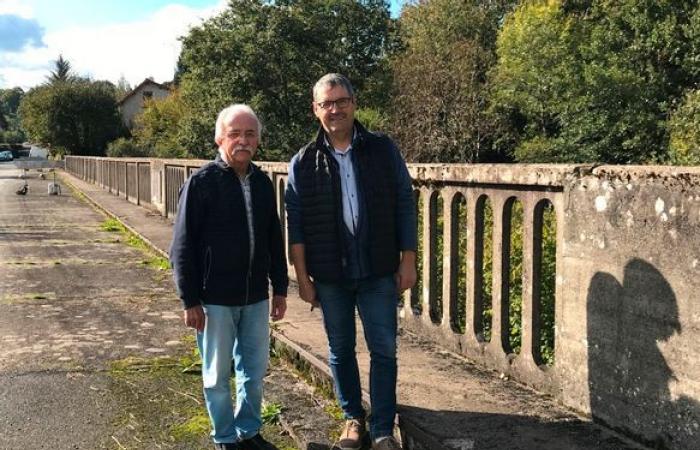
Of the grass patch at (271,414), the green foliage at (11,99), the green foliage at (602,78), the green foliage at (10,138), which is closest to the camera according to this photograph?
the grass patch at (271,414)

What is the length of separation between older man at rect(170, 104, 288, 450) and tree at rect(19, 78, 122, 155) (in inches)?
2443

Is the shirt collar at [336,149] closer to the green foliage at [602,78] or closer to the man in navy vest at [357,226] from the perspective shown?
the man in navy vest at [357,226]

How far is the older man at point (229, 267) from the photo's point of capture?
3.48 meters

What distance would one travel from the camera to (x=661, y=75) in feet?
88.5

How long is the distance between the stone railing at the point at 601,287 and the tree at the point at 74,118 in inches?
2426

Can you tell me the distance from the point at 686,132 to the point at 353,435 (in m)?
22.6

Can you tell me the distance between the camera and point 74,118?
61875 mm

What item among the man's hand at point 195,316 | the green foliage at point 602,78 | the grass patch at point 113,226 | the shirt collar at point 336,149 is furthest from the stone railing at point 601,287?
the green foliage at point 602,78

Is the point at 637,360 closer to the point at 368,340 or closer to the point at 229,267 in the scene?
the point at 368,340

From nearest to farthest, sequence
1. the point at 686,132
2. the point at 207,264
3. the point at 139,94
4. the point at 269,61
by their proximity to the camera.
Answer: the point at 207,264
the point at 686,132
the point at 269,61
the point at 139,94

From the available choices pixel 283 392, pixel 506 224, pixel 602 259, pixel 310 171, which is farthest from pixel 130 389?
pixel 602 259

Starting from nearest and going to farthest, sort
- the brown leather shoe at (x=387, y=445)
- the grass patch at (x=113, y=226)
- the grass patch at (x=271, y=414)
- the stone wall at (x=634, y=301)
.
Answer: the stone wall at (x=634, y=301), the brown leather shoe at (x=387, y=445), the grass patch at (x=271, y=414), the grass patch at (x=113, y=226)

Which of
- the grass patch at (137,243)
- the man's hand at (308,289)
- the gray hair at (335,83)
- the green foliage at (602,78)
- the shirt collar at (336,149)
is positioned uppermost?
the green foliage at (602,78)

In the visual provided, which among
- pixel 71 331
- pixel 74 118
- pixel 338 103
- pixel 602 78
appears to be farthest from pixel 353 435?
pixel 74 118
